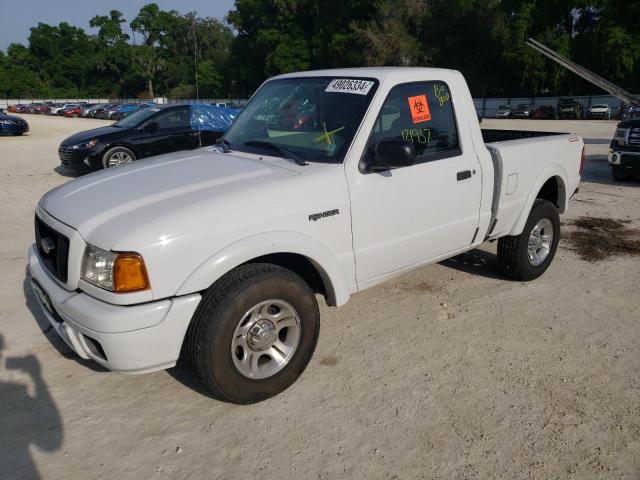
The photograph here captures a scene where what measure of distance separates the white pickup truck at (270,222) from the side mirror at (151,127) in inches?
306

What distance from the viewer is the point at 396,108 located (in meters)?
3.60

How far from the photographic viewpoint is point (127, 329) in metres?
2.55

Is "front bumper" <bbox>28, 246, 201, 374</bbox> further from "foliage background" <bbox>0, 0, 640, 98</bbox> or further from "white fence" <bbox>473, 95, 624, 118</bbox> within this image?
"white fence" <bbox>473, 95, 624, 118</bbox>

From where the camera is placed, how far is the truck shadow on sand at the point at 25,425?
8.54 feet

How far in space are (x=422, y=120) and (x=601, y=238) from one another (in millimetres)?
4017

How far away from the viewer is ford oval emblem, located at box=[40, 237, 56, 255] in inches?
119

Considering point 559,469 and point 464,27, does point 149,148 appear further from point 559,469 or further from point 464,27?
point 464,27

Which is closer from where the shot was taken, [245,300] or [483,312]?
[245,300]

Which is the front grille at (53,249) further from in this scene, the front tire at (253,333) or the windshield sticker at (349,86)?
the windshield sticker at (349,86)

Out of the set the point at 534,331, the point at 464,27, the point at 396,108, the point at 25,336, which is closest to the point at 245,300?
the point at 396,108

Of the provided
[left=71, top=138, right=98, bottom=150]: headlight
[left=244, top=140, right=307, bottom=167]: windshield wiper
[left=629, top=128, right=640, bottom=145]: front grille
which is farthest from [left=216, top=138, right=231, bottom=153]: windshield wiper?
[left=629, top=128, right=640, bottom=145]: front grille

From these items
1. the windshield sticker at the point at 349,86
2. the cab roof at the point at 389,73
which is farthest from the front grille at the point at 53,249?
the cab roof at the point at 389,73

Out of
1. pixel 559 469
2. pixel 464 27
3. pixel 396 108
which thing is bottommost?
pixel 559 469

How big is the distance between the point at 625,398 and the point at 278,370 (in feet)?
7.04
